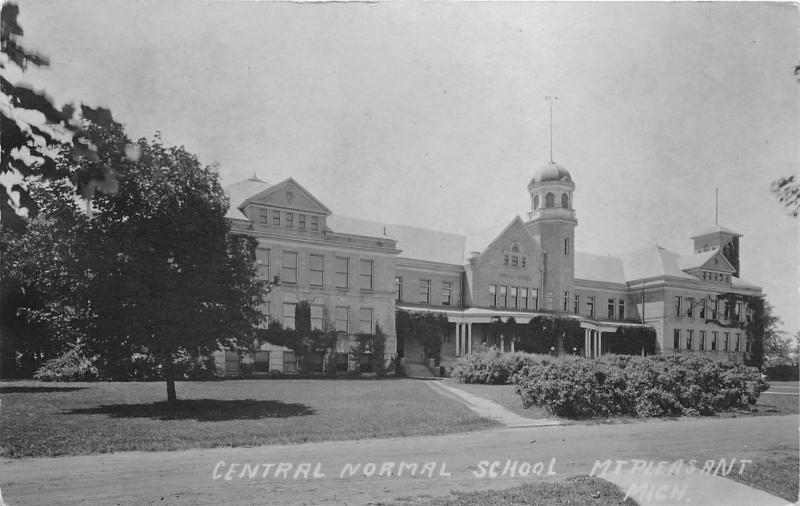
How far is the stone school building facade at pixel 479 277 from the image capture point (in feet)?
46.6

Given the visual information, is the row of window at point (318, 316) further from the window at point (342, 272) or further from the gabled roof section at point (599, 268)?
the gabled roof section at point (599, 268)

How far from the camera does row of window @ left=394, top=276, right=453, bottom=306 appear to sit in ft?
82.0

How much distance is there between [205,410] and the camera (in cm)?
1141

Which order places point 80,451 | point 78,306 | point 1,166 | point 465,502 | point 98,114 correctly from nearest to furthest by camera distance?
point 98,114 < point 1,166 < point 465,502 < point 80,451 < point 78,306

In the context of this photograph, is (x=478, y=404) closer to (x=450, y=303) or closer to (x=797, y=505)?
(x=797, y=505)

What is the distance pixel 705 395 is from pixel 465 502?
1109 cm

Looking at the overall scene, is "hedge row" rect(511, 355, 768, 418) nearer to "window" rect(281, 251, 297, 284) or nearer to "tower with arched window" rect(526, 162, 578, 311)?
"tower with arched window" rect(526, 162, 578, 311)

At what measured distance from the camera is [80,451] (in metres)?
8.93

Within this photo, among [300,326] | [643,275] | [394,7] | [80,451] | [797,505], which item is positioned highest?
[394,7]

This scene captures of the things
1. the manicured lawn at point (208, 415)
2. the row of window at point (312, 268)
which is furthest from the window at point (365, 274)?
the manicured lawn at point (208, 415)

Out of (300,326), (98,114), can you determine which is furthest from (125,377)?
(98,114)

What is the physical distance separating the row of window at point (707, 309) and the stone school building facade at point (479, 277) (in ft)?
0.19

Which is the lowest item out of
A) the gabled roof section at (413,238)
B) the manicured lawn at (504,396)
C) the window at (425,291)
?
the manicured lawn at (504,396)

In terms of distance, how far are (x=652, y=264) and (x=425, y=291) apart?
31.5 ft
